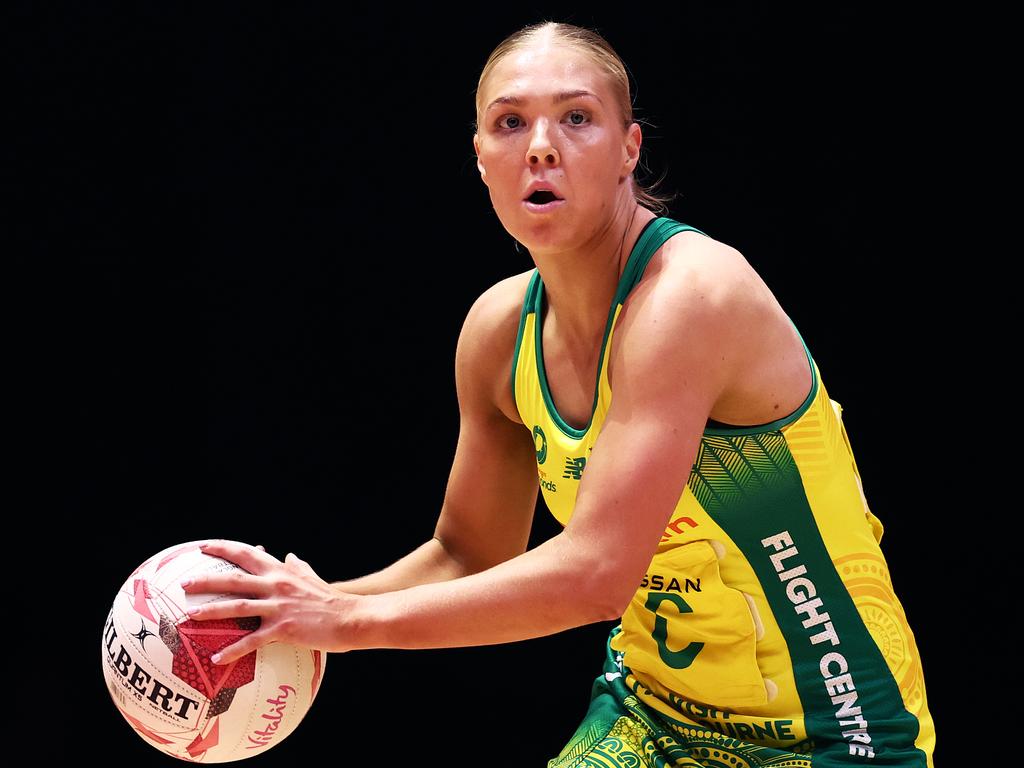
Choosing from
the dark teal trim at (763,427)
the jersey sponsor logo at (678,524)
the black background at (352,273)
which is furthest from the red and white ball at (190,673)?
the black background at (352,273)

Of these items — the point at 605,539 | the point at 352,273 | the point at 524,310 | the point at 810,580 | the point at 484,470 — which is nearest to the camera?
the point at 605,539

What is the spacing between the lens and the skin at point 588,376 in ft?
6.17

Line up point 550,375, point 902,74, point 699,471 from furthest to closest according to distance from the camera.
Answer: point 902,74 → point 550,375 → point 699,471

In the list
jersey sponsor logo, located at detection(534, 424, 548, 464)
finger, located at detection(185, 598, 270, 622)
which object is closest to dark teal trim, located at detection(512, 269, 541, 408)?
jersey sponsor logo, located at detection(534, 424, 548, 464)

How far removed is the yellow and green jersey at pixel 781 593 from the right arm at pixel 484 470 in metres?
0.26

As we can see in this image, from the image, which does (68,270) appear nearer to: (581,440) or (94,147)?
(94,147)

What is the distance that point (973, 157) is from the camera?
3.31 meters

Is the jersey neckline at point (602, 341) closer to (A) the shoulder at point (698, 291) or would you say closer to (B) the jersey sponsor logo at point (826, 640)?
(A) the shoulder at point (698, 291)

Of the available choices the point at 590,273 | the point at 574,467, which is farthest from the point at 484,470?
the point at 590,273

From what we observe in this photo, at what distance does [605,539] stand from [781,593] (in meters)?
0.37

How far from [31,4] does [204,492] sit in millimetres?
1210

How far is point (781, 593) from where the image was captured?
210cm

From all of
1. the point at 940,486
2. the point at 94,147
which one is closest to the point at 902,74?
the point at 940,486

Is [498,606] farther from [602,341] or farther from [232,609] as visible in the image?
[602,341]
